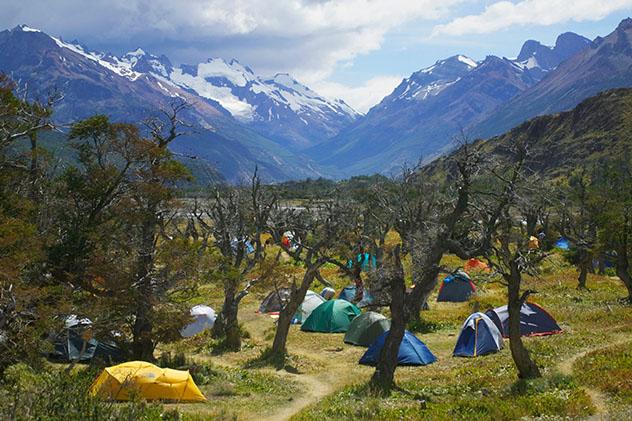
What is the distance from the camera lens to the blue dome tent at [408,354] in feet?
84.4

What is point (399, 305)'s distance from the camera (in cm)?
2184

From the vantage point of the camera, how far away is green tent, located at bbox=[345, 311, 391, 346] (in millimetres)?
30094

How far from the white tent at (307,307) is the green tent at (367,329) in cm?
616

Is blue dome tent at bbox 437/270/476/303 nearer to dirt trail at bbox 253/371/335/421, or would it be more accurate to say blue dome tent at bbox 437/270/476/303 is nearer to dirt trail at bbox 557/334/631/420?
dirt trail at bbox 557/334/631/420

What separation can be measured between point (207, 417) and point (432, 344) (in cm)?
1495

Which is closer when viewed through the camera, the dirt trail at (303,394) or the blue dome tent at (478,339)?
the dirt trail at (303,394)

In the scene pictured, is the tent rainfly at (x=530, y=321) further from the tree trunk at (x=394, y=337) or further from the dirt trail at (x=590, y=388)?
the tree trunk at (x=394, y=337)

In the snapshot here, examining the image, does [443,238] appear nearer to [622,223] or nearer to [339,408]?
[339,408]

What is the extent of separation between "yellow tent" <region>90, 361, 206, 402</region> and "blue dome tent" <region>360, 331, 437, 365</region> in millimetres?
8528

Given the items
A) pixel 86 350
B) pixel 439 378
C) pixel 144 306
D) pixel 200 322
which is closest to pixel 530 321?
pixel 439 378

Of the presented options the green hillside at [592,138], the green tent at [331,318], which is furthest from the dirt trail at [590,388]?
the green hillside at [592,138]

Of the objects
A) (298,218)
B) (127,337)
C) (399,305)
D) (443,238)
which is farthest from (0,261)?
(298,218)

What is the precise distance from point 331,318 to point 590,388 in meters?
17.6

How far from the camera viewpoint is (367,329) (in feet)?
99.6
